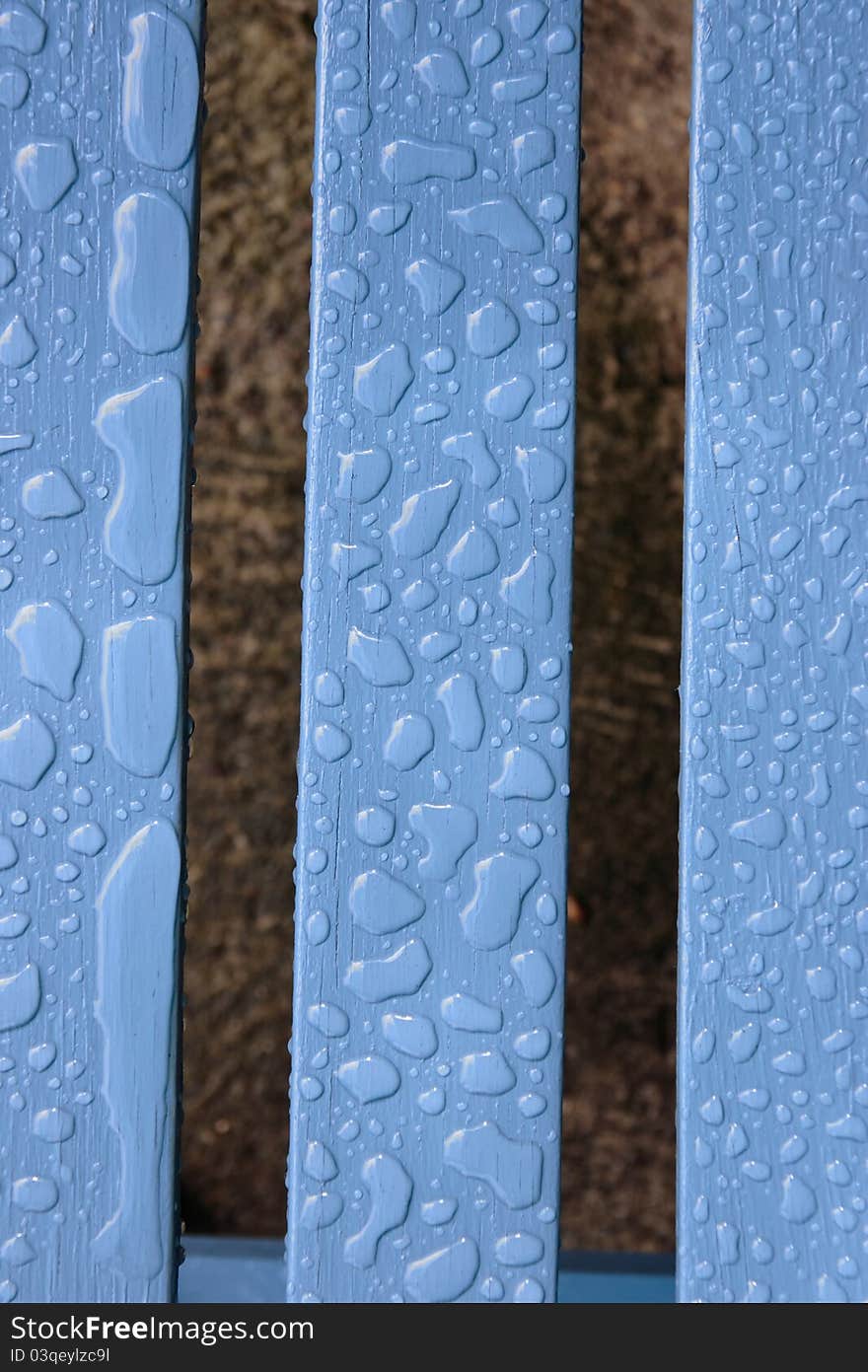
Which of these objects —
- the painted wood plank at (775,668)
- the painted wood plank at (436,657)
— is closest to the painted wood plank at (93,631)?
the painted wood plank at (436,657)

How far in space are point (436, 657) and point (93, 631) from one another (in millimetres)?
149

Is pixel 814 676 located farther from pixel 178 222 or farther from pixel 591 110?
pixel 591 110

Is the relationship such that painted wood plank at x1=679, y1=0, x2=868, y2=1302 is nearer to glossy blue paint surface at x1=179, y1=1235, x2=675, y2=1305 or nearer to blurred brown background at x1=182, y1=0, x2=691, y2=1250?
glossy blue paint surface at x1=179, y1=1235, x2=675, y2=1305

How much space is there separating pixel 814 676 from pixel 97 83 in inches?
16.0

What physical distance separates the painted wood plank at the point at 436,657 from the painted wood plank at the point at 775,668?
62 mm

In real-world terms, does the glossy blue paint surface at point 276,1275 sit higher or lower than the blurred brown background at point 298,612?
lower

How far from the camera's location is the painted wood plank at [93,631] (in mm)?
440

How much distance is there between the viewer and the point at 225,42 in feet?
2.49

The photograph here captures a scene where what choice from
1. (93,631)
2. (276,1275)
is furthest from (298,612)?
(276,1275)

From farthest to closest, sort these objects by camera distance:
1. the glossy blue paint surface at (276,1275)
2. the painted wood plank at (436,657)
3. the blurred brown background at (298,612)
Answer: the blurred brown background at (298,612) < the glossy blue paint surface at (276,1275) < the painted wood plank at (436,657)

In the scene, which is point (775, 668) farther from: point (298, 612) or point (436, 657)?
point (298, 612)

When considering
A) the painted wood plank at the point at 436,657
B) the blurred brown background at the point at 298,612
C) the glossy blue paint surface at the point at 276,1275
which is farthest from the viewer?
the blurred brown background at the point at 298,612

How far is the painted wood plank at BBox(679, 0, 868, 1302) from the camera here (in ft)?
1.46

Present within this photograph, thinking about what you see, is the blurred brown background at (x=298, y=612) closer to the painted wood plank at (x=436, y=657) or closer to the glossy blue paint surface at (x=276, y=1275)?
the glossy blue paint surface at (x=276, y=1275)
